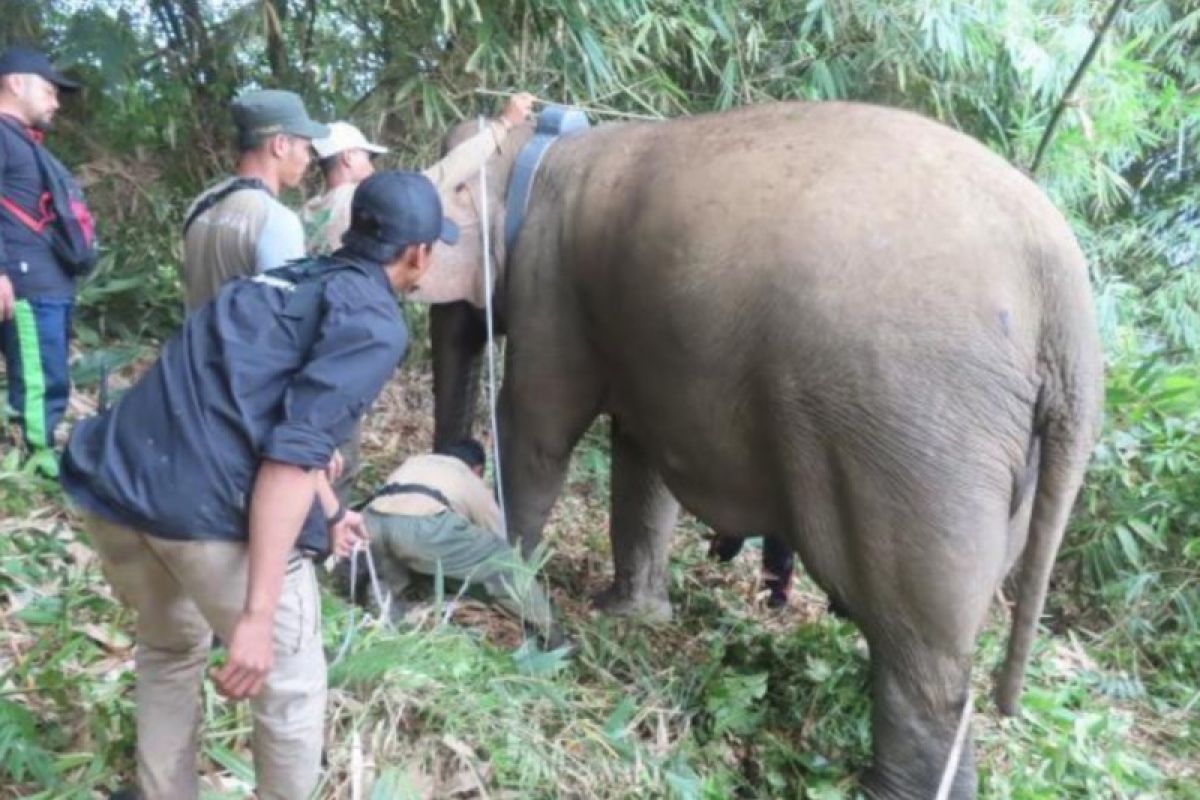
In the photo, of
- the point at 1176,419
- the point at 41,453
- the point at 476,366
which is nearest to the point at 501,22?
the point at 476,366

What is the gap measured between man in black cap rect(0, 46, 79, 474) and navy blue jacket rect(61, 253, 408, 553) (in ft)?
7.44

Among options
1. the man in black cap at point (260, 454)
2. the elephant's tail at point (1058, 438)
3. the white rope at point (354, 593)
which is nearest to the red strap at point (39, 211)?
the white rope at point (354, 593)

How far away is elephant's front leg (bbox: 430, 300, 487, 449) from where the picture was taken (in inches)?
169

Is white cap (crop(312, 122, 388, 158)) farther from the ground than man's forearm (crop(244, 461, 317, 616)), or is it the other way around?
white cap (crop(312, 122, 388, 158))

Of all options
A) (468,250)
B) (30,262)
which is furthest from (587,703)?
(30,262)

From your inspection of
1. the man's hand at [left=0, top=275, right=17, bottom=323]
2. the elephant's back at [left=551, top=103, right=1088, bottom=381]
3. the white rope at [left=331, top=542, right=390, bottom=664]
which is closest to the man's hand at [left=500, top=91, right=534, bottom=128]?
the elephant's back at [left=551, top=103, right=1088, bottom=381]

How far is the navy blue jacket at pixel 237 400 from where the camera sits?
218cm

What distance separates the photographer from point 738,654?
409 centimetres

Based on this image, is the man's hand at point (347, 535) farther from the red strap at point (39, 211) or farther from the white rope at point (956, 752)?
the red strap at point (39, 211)

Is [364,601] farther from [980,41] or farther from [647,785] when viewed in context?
[980,41]

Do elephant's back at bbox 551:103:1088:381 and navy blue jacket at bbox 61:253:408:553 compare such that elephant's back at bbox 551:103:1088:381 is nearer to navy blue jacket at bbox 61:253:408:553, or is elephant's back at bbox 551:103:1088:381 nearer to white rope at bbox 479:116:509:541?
white rope at bbox 479:116:509:541

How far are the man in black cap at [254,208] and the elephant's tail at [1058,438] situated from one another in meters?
2.08

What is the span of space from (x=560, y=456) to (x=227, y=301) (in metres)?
1.82

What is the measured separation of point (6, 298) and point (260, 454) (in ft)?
7.90
